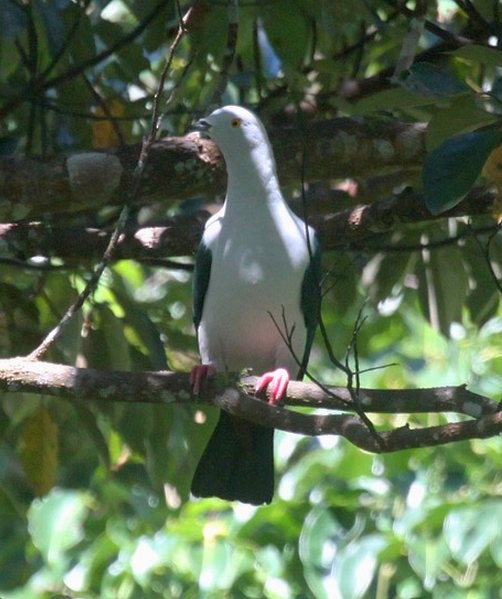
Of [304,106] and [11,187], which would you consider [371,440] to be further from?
[304,106]

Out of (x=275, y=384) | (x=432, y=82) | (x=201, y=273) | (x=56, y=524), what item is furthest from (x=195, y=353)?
(x=432, y=82)

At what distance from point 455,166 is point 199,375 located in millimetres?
929

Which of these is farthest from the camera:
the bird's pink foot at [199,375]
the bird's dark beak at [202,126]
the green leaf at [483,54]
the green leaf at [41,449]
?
the green leaf at [41,449]

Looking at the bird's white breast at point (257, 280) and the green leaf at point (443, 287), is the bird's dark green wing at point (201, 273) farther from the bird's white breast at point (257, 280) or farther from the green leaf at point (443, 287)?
the green leaf at point (443, 287)

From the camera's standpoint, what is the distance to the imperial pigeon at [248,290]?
3.70m

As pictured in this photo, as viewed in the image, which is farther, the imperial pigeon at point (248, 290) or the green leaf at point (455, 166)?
the imperial pigeon at point (248, 290)

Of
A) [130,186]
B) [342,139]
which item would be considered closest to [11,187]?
[130,186]

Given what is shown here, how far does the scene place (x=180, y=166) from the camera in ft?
12.9

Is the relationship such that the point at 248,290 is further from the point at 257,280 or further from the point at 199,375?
the point at 199,375

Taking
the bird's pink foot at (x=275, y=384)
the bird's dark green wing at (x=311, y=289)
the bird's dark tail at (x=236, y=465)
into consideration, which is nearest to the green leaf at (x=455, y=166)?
the bird's pink foot at (x=275, y=384)

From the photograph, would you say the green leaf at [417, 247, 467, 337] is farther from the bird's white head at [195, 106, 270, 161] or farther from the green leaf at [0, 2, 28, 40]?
the green leaf at [0, 2, 28, 40]

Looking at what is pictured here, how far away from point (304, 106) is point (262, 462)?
1.43 m

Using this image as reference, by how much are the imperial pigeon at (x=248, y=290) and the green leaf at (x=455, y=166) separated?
3.15 feet

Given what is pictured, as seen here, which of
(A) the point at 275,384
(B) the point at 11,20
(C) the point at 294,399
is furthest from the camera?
(B) the point at 11,20
